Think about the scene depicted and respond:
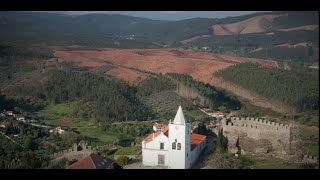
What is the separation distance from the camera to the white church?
13.2 metres

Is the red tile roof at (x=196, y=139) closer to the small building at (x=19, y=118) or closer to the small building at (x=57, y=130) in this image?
the small building at (x=57, y=130)

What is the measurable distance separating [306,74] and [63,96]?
12.5 metres

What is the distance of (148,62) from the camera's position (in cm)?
3027

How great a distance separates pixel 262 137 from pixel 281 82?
29.3 feet

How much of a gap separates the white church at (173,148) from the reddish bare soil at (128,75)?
12.4 metres

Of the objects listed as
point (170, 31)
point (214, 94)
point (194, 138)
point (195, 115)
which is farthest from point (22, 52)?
point (194, 138)

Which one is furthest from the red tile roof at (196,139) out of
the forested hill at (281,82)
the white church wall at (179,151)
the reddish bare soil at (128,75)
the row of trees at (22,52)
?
the row of trees at (22,52)

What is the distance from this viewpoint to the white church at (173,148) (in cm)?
1317

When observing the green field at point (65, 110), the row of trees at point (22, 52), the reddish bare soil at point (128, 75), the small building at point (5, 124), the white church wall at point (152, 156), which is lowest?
the green field at point (65, 110)

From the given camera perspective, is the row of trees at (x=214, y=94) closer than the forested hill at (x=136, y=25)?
Yes

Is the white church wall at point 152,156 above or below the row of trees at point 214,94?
above

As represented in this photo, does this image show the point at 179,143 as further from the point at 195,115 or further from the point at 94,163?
the point at 195,115

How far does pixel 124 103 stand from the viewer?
21.7 metres
